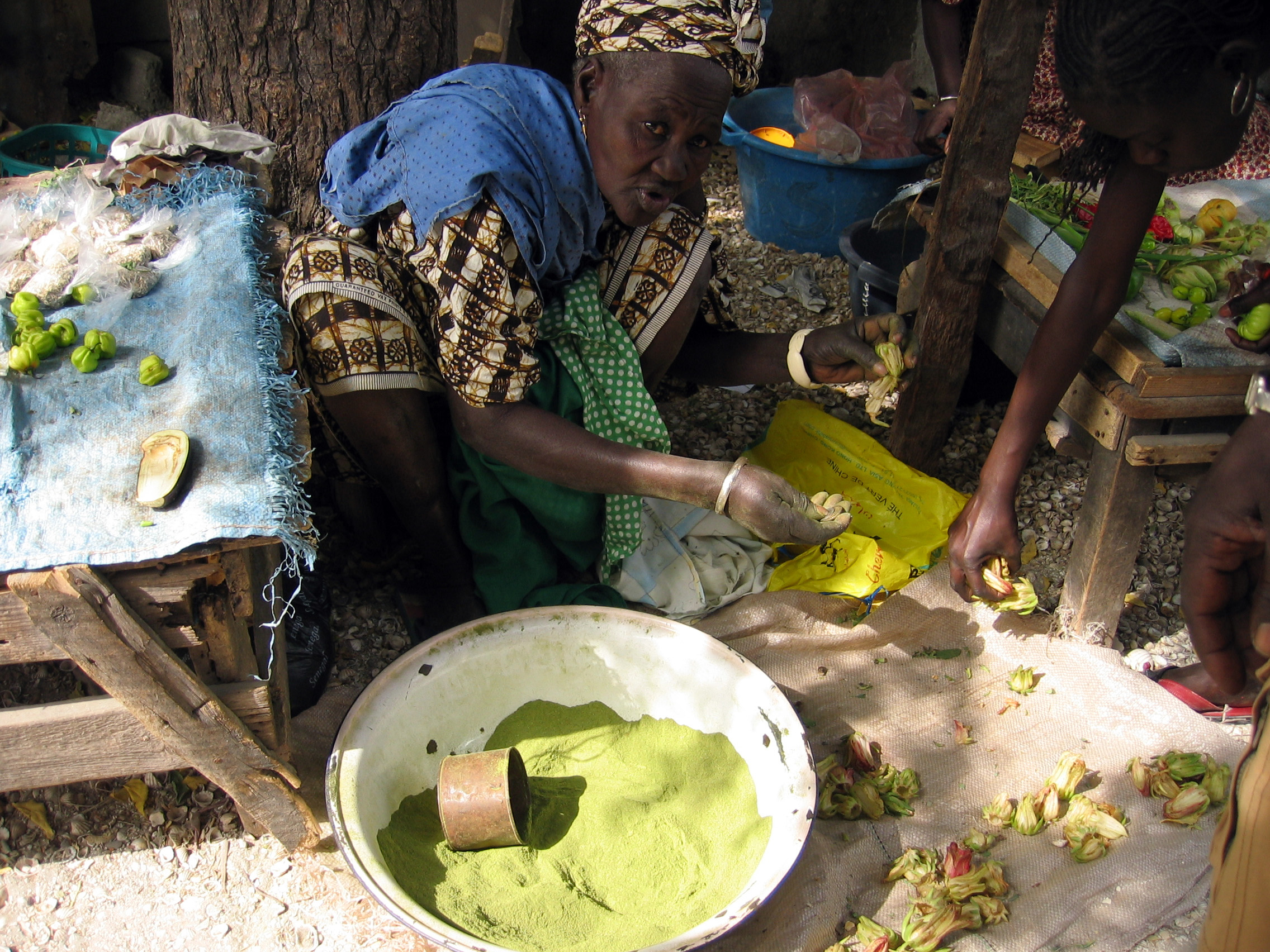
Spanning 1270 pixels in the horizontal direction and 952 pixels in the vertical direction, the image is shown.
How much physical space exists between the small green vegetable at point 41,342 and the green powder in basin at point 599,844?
118 centimetres

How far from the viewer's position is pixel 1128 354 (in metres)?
2.11

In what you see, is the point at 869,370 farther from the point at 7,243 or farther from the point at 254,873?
the point at 7,243

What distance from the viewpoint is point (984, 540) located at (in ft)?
7.45

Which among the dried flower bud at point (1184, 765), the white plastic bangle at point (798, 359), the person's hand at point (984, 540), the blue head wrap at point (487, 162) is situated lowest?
the dried flower bud at point (1184, 765)

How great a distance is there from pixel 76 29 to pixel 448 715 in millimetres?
4374

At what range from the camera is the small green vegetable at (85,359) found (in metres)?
1.86

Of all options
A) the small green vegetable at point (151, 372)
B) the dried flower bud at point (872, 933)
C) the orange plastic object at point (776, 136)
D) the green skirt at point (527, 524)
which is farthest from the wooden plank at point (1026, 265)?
the small green vegetable at point (151, 372)

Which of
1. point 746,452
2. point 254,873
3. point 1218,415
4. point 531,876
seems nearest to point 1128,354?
point 1218,415

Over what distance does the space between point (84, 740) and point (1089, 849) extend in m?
2.01

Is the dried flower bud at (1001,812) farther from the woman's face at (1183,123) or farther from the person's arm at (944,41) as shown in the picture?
the person's arm at (944,41)

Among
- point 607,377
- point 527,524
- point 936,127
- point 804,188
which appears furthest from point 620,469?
point 804,188

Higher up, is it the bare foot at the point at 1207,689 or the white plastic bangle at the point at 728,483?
the white plastic bangle at the point at 728,483

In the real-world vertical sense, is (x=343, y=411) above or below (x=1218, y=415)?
below

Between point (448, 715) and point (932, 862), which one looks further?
point (448, 715)
